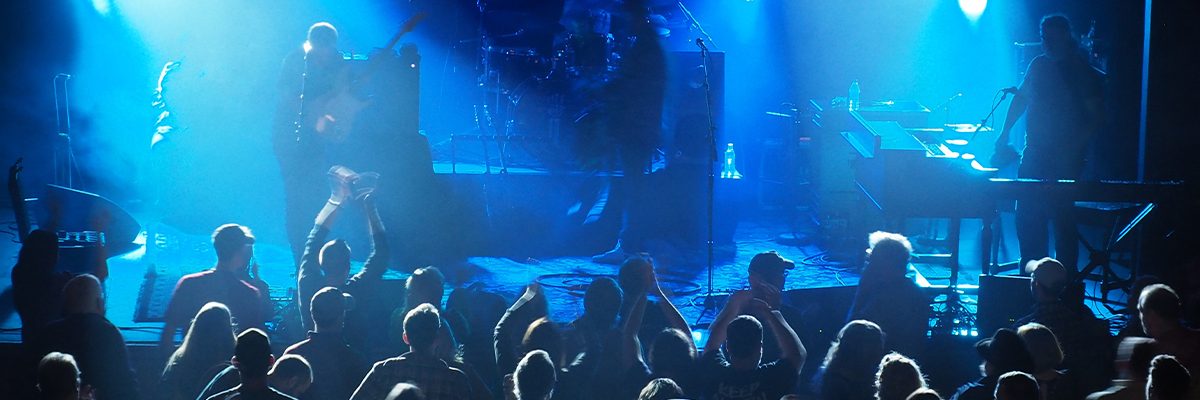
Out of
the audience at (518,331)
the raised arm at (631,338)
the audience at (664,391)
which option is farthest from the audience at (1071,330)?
the audience at (518,331)

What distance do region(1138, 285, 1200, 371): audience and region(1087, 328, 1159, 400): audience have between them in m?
0.18

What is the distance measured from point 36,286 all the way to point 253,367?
2.43 m

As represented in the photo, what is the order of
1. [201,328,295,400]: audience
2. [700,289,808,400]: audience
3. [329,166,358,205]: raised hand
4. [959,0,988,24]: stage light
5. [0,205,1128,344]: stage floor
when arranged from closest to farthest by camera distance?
[201,328,295,400]: audience
[700,289,808,400]: audience
[329,166,358,205]: raised hand
[0,205,1128,344]: stage floor
[959,0,988,24]: stage light

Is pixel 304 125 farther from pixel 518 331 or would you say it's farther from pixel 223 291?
pixel 518 331

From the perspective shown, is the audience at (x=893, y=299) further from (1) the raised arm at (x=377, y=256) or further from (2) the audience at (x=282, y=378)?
(2) the audience at (x=282, y=378)

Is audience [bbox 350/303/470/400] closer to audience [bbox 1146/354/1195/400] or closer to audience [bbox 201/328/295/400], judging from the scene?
audience [bbox 201/328/295/400]

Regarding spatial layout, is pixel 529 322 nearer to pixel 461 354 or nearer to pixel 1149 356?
pixel 461 354

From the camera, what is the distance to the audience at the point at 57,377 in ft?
13.7

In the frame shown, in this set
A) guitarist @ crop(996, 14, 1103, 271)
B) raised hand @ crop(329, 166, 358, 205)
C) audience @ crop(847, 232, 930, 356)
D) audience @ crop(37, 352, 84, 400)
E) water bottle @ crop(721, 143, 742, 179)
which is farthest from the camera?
water bottle @ crop(721, 143, 742, 179)

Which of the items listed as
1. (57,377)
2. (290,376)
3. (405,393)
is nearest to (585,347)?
(405,393)

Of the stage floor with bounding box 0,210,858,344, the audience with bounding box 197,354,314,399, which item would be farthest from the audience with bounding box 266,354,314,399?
Answer: the stage floor with bounding box 0,210,858,344

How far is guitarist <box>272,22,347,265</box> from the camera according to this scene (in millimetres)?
7500

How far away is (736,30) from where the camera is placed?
1411cm

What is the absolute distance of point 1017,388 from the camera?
3.88 m
